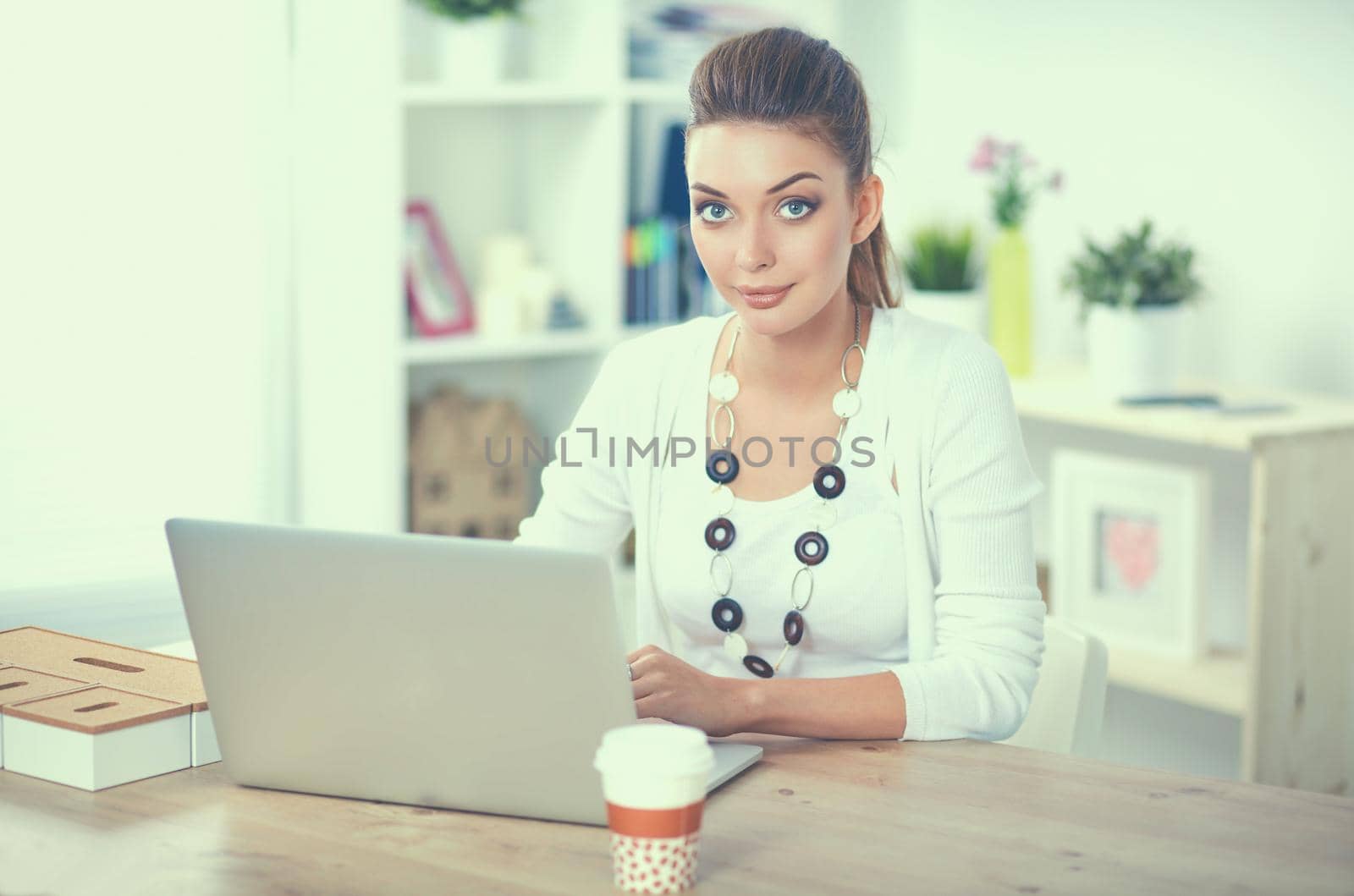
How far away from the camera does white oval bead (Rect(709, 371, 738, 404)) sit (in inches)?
69.8

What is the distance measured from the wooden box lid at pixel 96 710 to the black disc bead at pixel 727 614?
58 cm

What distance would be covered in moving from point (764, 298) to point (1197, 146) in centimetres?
162

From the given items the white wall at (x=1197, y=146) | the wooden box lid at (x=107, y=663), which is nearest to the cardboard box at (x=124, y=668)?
the wooden box lid at (x=107, y=663)

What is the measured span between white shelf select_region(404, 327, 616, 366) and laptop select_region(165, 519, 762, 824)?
1738 millimetres

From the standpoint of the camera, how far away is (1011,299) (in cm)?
301

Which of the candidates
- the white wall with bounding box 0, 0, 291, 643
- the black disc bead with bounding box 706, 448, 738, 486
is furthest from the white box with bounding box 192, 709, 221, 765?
the white wall with bounding box 0, 0, 291, 643

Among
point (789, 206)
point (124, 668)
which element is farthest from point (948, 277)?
point (124, 668)

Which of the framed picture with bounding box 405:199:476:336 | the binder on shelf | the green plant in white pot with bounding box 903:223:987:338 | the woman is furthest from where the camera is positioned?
the binder on shelf

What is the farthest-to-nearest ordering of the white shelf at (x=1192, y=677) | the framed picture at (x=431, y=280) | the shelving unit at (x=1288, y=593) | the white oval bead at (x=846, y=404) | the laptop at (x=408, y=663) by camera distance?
the framed picture at (x=431, y=280) → the white shelf at (x=1192, y=677) → the shelving unit at (x=1288, y=593) → the white oval bead at (x=846, y=404) → the laptop at (x=408, y=663)

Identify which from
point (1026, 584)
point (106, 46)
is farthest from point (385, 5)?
point (1026, 584)

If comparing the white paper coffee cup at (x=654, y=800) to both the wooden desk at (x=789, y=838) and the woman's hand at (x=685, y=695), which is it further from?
the woman's hand at (x=685, y=695)

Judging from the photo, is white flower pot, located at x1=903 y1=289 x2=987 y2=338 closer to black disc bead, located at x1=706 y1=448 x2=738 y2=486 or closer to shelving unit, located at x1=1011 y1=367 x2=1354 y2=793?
shelving unit, located at x1=1011 y1=367 x2=1354 y2=793

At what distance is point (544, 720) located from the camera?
1194 millimetres

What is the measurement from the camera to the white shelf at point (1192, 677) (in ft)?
8.52
